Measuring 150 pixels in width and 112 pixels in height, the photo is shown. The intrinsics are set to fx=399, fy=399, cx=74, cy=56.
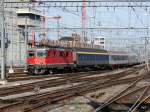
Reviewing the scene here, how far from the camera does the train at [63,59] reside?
41.1 metres

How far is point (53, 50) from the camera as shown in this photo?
138ft

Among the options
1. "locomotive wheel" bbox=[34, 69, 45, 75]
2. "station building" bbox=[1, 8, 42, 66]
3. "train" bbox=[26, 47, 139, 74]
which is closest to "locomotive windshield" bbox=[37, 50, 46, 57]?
"train" bbox=[26, 47, 139, 74]

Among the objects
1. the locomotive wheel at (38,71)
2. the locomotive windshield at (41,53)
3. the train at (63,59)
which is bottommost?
the locomotive wheel at (38,71)

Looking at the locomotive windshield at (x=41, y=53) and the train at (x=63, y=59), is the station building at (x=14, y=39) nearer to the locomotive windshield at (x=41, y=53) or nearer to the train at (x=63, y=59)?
the train at (x=63, y=59)

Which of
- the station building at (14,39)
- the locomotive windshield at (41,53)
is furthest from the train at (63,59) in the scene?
the station building at (14,39)

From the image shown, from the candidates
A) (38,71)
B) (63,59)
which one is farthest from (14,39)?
(38,71)

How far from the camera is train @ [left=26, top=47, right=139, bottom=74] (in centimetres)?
4106

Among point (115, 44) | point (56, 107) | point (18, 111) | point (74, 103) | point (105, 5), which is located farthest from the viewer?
point (115, 44)

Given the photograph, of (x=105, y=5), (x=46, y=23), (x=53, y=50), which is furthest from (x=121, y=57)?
(x=105, y=5)

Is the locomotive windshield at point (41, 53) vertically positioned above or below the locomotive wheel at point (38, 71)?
above

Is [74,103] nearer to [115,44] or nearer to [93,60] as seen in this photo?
[93,60]

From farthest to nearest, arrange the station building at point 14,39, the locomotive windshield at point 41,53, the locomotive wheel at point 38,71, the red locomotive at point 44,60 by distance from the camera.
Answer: the station building at point 14,39
the locomotive wheel at point 38,71
the locomotive windshield at point 41,53
the red locomotive at point 44,60

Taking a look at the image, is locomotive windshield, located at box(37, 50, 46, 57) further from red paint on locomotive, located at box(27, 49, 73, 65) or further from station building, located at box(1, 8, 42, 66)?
station building, located at box(1, 8, 42, 66)

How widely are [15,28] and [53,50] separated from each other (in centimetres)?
2957
